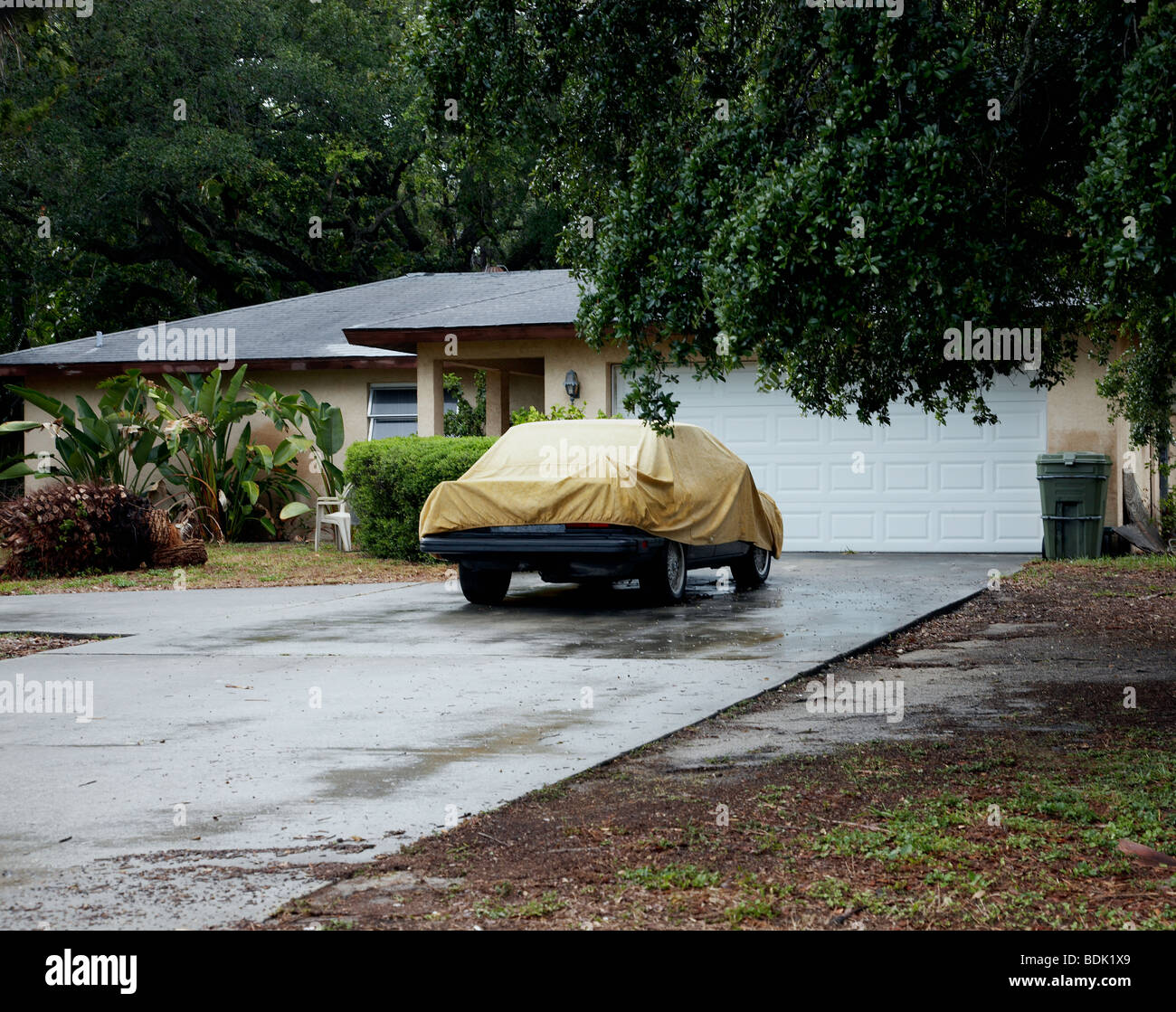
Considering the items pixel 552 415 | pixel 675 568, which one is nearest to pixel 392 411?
pixel 552 415

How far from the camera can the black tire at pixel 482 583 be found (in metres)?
12.3

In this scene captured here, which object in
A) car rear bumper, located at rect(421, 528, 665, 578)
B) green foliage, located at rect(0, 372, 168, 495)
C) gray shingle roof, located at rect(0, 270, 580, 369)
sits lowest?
car rear bumper, located at rect(421, 528, 665, 578)

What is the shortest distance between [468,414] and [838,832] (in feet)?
61.4

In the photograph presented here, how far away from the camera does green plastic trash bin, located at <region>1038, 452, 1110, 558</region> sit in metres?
16.5

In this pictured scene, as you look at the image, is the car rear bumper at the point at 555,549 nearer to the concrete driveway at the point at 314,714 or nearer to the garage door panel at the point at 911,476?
the concrete driveway at the point at 314,714

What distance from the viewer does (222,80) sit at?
27688mm

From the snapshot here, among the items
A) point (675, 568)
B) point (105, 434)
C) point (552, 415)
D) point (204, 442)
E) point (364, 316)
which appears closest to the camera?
point (675, 568)

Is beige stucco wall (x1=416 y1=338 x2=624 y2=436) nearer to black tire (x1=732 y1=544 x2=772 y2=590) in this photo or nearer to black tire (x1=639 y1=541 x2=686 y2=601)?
black tire (x1=732 y1=544 x2=772 y2=590)

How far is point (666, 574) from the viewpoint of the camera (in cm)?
1209

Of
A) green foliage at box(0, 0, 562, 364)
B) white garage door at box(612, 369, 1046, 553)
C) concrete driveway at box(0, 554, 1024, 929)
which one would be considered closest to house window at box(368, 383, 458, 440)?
green foliage at box(0, 0, 562, 364)

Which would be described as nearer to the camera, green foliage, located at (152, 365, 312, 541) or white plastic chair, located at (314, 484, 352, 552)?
white plastic chair, located at (314, 484, 352, 552)

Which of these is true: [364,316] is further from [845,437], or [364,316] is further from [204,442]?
[845,437]

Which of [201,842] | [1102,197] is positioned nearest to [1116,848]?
[1102,197]

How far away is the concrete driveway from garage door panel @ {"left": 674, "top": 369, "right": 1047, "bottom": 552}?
4640 mm
